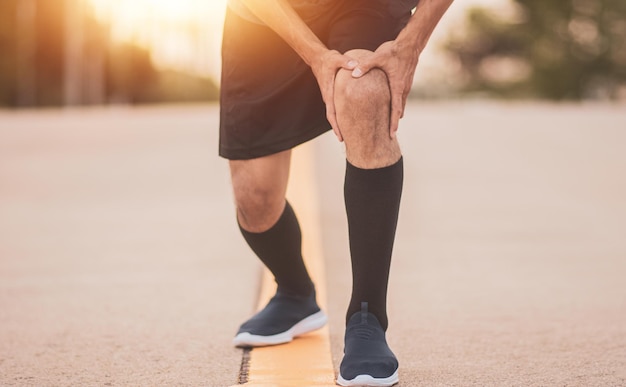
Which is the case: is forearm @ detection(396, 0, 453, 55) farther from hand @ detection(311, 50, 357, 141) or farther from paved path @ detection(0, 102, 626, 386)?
paved path @ detection(0, 102, 626, 386)

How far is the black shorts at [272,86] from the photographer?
9.22 ft

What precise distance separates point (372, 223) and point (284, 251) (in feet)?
2.05

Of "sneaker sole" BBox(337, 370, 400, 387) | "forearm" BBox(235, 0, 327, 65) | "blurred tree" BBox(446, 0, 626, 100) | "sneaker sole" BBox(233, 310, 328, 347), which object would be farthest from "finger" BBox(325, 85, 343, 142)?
"blurred tree" BBox(446, 0, 626, 100)

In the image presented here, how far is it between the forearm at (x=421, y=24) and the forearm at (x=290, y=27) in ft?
0.73

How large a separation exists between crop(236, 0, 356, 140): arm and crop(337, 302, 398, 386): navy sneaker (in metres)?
0.53

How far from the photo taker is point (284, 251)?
330cm

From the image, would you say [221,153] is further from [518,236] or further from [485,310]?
[518,236]

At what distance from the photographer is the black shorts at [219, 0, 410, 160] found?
2.81 metres

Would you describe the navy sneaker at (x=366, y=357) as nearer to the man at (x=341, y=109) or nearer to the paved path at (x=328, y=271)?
the man at (x=341, y=109)

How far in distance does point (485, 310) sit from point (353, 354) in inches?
53.5

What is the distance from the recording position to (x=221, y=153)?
3.11 meters

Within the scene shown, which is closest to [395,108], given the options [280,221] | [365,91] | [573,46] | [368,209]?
[365,91]

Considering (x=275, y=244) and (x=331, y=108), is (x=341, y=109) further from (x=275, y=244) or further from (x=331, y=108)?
(x=275, y=244)

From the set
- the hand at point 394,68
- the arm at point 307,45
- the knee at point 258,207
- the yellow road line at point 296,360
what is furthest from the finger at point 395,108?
the yellow road line at point 296,360
